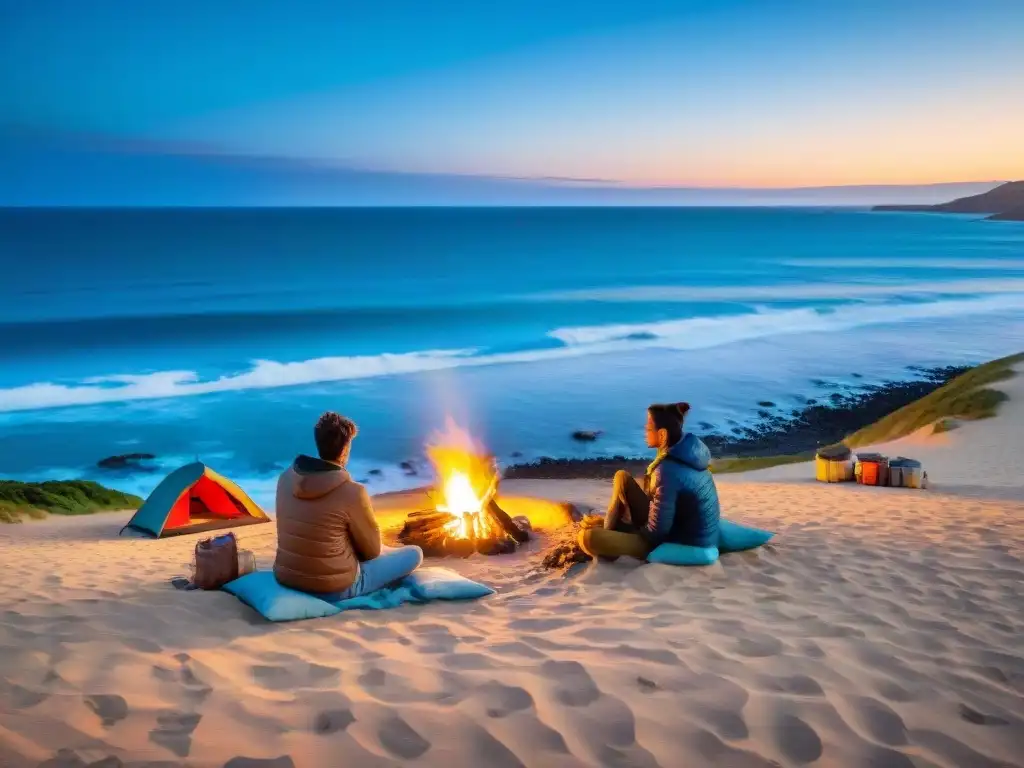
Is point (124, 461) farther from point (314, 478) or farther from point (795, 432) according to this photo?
point (795, 432)

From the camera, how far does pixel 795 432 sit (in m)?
20.6

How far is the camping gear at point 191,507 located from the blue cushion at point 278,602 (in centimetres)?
595

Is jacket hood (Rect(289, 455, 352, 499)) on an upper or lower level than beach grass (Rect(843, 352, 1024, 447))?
upper

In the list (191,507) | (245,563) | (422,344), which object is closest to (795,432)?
(191,507)

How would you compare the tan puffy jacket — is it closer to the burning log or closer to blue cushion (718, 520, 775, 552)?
Result: blue cushion (718, 520, 775, 552)

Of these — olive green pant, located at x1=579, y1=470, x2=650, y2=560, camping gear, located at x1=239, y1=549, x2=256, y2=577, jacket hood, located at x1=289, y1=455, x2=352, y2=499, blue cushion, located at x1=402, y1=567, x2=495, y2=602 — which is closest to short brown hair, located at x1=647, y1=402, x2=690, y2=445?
olive green pant, located at x1=579, y1=470, x2=650, y2=560

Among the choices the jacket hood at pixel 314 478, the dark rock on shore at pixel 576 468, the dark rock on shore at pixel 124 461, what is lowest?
the dark rock on shore at pixel 576 468

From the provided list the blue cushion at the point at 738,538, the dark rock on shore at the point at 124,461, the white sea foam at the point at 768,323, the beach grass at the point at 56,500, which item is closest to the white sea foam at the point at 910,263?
the white sea foam at the point at 768,323

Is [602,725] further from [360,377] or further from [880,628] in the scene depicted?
[360,377]

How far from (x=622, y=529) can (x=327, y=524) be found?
2476 millimetres

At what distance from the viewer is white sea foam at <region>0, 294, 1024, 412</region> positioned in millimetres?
27719

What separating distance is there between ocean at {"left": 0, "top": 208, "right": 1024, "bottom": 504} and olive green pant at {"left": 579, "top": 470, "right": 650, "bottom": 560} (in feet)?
35.8

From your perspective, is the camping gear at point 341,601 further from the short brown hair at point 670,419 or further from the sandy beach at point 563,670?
the short brown hair at point 670,419

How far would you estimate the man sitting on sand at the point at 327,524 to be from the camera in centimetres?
500
